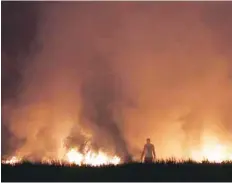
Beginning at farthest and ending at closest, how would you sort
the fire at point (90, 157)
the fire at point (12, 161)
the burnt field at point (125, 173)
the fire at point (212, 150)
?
the fire at point (212, 150), the fire at point (90, 157), the fire at point (12, 161), the burnt field at point (125, 173)

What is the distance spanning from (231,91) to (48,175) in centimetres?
852

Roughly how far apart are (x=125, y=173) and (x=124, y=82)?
6.88m

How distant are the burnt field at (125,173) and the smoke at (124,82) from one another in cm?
568

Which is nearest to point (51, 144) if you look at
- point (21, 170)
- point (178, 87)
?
point (178, 87)

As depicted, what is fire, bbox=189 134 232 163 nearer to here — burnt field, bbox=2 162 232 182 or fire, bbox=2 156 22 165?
burnt field, bbox=2 162 232 182

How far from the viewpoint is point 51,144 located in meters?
14.5

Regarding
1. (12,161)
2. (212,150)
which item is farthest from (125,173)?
(212,150)

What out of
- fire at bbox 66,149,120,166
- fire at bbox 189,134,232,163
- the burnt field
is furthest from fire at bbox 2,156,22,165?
fire at bbox 189,134,232,163

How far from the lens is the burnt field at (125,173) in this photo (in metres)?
8.20

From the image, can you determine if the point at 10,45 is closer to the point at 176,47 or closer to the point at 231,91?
the point at 176,47

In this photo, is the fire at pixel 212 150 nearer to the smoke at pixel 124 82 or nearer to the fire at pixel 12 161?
the smoke at pixel 124 82

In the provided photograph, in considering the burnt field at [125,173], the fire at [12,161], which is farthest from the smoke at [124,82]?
the burnt field at [125,173]

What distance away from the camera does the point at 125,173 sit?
27.5 ft

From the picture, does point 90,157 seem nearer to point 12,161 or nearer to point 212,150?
point 12,161
